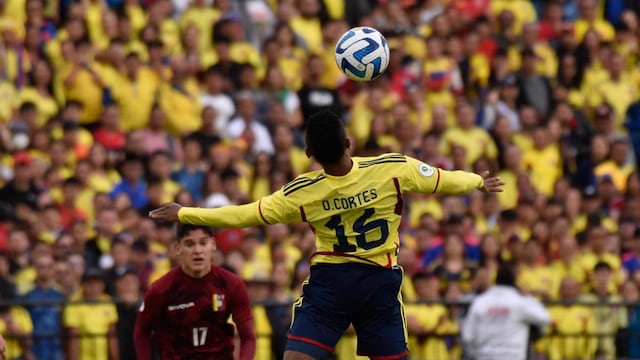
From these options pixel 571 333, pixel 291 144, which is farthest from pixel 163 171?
pixel 571 333

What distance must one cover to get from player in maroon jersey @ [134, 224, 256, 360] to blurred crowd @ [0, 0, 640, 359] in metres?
3.80

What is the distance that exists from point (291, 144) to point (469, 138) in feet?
7.62

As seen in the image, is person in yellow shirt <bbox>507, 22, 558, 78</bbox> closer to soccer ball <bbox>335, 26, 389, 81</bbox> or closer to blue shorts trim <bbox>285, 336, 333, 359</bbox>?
soccer ball <bbox>335, 26, 389, 81</bbox>

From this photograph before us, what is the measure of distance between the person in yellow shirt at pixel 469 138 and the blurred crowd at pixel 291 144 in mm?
24

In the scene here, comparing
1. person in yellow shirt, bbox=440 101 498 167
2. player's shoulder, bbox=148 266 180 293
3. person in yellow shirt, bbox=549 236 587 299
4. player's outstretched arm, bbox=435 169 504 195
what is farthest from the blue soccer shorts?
person in yellow shirt, bbox=440 101 498 167

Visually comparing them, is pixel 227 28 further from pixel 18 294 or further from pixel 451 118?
pixel 18 294

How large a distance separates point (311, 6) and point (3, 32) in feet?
14.1

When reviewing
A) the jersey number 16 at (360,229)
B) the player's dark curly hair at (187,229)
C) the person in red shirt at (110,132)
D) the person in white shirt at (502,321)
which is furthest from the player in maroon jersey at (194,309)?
the person in red shirt at (110,132)

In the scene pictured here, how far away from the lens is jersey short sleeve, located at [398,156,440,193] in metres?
11.4

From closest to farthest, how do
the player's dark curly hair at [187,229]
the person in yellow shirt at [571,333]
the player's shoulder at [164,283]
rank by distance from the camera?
1. the player's dark curly hair at [187,229]
2. the player's shoulder at [164,283]
3. the person in yellow shirt at [571,333]

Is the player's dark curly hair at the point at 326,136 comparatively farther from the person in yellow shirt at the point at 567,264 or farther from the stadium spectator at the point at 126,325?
the person in yellow shirt at the point at 567,264

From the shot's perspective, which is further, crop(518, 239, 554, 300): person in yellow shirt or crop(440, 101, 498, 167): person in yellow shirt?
crop(440, 101, 498, 167): person in yellow shirt

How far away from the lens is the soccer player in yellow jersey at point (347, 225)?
1136cm

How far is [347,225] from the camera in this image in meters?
11.4
